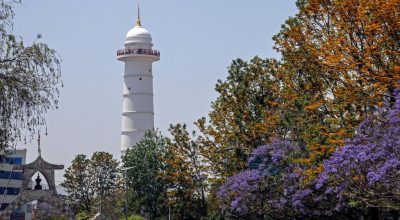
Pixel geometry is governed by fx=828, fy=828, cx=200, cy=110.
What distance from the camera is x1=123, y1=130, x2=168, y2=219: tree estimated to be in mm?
62094

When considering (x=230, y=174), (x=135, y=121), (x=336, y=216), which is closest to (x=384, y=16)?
(x=336, y=216)

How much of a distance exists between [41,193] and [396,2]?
31.4 m

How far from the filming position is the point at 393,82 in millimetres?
25953

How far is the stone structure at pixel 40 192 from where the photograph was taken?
167ft

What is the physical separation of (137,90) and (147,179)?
3038cm

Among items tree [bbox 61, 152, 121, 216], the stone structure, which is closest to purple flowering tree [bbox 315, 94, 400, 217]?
the stone structure

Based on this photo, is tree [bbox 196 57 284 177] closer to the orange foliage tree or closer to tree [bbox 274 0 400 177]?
the orange foliage tree

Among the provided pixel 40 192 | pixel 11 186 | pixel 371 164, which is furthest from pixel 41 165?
pixel 11 186

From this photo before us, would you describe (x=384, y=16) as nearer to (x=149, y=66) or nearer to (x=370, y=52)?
(x=370, y=52)

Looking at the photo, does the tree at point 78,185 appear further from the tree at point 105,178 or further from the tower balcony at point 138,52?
the tower balcony at point 138,52

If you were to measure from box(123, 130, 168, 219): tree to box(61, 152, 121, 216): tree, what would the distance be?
32.3 ft

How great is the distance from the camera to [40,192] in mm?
51250

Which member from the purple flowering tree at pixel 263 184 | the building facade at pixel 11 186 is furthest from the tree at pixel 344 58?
the building facade at pixel 11 186

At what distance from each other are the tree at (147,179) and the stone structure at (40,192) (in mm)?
9344
